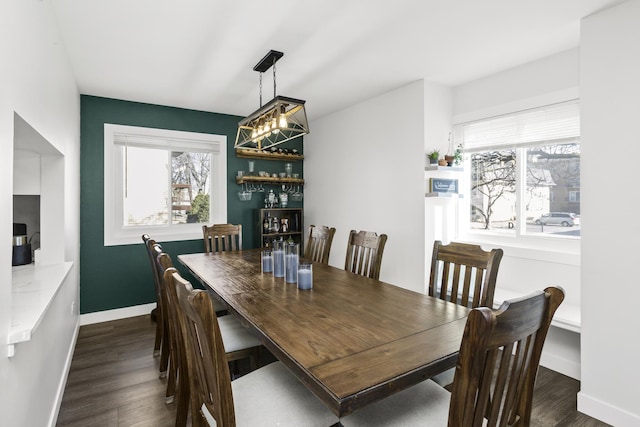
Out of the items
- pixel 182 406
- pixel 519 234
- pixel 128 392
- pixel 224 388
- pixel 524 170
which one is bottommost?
pixel 128 392

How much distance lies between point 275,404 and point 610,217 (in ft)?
7.45

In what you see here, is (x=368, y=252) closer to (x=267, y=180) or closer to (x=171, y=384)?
(x=171, y=384)

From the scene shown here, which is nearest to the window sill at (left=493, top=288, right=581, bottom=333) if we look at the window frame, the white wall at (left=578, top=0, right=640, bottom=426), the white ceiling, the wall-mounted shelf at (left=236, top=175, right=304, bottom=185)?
the white wall at (left=578, top=0, right=640, bottom=426)

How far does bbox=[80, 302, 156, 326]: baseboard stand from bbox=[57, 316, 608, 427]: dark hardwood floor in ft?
1.77

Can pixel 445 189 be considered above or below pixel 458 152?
below

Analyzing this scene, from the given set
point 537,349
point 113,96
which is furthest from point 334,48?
point 113,96

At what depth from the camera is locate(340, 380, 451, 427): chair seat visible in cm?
127

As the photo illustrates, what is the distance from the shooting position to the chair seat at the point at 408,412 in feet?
4.16

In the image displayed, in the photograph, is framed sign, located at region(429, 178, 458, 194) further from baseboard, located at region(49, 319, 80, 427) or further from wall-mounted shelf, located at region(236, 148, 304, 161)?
baseboard, located at region(49, 319, 80, 427)

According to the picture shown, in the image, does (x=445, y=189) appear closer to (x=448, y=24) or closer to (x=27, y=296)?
(x=448, y=24)

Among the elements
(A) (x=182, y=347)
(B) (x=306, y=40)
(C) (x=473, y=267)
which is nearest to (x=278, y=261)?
(A) (x=182, y=347)

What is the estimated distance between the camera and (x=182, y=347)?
1.75 m

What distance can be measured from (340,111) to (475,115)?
1738 millimetres

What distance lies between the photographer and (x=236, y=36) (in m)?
2.47
